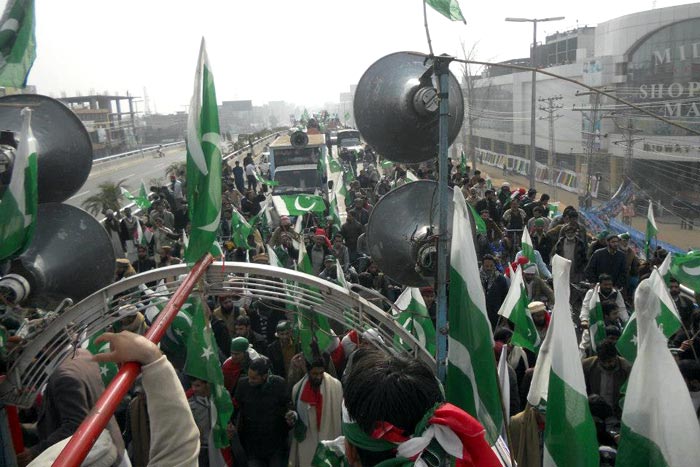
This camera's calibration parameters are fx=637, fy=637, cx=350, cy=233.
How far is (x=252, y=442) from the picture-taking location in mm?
4805

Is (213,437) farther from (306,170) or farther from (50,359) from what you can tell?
(306,170)

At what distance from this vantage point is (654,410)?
242cm

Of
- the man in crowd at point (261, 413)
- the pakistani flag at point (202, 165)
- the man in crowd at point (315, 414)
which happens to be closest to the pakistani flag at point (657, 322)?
the man in crowd at point (315, 414)

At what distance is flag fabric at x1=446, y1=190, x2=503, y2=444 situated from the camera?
291 cm

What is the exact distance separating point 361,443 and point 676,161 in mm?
30445

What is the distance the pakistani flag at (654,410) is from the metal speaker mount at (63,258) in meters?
2.82

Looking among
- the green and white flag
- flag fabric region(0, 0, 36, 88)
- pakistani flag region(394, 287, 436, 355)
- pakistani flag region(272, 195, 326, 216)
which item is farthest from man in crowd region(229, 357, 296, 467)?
pakistani flag region(272, 195, 326, 216)

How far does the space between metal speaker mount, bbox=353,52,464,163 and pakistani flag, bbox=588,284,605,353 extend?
9.00ft

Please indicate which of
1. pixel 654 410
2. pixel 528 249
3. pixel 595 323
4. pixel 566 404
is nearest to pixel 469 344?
pixel 566 404

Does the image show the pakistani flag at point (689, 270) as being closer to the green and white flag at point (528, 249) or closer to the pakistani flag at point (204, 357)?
the green and white flag at point (528, 249)

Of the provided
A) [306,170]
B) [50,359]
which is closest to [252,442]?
[50,359]

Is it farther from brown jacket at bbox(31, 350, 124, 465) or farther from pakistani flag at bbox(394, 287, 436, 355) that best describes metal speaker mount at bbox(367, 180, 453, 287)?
brown jacket at bbox(31, 350, 124, 465)

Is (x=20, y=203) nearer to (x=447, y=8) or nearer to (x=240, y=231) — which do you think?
(x=447, y=8)

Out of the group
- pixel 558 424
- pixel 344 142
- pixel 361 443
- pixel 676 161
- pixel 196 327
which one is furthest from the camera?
pixel 344 142
